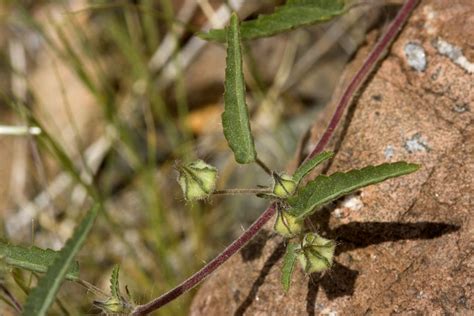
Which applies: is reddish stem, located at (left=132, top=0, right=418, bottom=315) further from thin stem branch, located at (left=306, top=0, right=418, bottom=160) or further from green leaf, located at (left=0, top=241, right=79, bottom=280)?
green leaf, located at (left=0, top=241, right=79, bottom=280)

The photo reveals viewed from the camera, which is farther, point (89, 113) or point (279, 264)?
point (89, 113)

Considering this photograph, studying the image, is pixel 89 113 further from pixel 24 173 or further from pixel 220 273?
pixel 220 273

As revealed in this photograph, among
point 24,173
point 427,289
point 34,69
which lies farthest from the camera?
point 34,69

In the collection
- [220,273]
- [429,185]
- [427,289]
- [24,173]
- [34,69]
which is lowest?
[427,289]

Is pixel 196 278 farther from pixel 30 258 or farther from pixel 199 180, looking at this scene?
pixel 30 258

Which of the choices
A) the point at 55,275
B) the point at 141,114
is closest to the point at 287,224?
the point at 55,275

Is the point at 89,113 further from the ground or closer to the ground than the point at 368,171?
further from the ground

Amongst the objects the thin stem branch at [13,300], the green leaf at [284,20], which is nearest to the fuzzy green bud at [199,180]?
the green leaf at [284,20]

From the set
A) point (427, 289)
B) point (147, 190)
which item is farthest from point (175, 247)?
point (427, 289)
